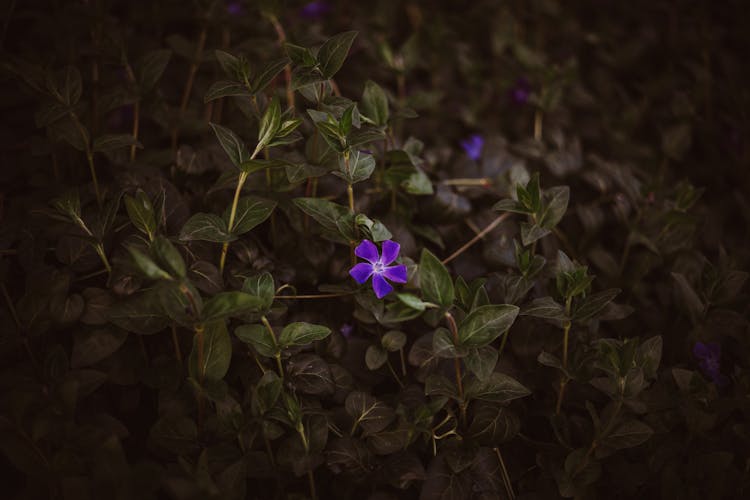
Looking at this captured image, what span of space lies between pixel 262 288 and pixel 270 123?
30cm

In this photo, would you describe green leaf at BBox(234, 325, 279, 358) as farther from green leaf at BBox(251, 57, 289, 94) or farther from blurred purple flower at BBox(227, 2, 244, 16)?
blurred purple flower at BBox(227, 2, 244, 16)

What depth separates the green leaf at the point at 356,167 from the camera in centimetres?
116

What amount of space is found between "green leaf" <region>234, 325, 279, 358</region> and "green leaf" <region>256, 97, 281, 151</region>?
33cm

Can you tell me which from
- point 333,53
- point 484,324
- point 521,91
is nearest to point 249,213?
point 333,53

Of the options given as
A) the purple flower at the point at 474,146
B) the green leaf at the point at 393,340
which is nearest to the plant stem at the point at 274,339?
the green leaf at the point at 393,340

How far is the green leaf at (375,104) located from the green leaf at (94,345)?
0.68 metres

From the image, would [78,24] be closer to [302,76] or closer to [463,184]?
[302,76]

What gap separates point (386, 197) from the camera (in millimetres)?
1460

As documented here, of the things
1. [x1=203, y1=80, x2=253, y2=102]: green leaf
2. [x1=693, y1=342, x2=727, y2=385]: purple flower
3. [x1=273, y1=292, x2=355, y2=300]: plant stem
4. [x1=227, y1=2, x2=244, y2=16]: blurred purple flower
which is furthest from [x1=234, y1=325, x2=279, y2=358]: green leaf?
[x1=227, y1=2, x2=244, y2=16]: blurred purple flower

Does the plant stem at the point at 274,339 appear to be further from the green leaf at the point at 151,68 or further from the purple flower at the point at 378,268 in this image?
the green leaf at the point at 151,68

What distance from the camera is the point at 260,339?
3.57 ft

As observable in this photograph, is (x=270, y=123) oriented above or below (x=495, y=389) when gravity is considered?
above

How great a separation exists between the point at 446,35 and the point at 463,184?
0.67 m

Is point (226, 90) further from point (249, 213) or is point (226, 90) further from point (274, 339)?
point (274, 339)
